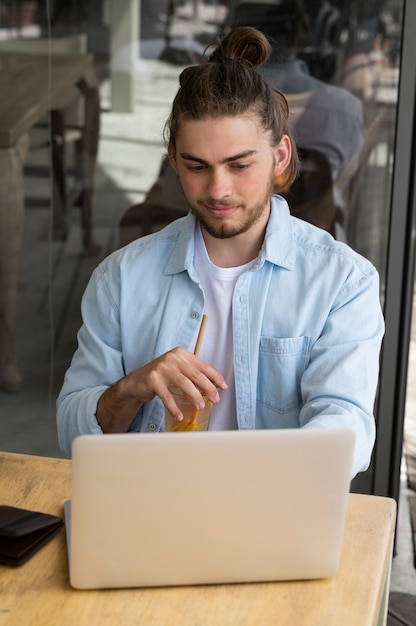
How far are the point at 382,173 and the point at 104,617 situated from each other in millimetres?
1816

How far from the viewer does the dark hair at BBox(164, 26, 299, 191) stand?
6.14ft

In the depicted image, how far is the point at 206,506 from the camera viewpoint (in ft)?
4.36

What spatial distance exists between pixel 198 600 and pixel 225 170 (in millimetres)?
781

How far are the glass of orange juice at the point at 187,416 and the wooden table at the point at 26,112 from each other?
1378 millimetres

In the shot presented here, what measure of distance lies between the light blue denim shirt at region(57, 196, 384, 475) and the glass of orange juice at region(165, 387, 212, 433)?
23 cm

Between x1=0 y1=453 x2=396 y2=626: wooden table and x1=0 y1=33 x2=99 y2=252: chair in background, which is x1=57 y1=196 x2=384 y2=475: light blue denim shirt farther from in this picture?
x1=0 y1=33 x2=99 y2=252: chair in background

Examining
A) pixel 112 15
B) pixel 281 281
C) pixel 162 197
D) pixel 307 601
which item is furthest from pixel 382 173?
pixel 307 601

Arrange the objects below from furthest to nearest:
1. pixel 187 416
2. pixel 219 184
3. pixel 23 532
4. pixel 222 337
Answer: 1. pixel 222 337
2. pixel 219 184
3. pixel 187 416
4. pixel 23 532

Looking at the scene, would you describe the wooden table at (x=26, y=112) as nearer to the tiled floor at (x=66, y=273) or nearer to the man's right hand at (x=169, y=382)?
the tiled floor at (x=66, y=273)

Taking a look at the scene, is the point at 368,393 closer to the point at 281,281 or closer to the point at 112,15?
the point at 281,281

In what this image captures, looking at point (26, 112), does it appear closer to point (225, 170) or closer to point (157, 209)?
point (157, 209)

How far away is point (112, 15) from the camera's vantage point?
2.76 m

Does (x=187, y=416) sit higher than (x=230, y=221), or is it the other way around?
(x=230, y=221)

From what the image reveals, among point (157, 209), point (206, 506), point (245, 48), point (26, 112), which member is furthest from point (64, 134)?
point (206, 506)
